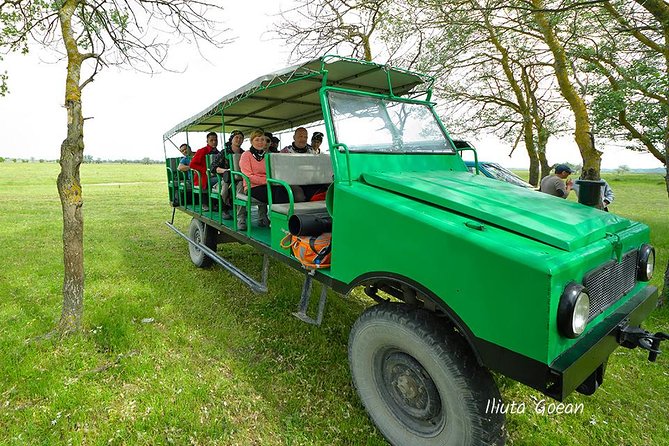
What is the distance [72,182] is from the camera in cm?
387

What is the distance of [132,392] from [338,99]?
3.13 metres

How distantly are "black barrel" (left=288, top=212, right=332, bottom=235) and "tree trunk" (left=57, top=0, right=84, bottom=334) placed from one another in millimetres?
2229

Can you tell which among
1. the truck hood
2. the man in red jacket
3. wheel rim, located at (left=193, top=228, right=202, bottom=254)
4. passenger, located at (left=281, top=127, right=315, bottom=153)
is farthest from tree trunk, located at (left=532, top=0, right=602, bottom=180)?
wheel rim, located at (left=193, top=228, right=202, bottom=254)

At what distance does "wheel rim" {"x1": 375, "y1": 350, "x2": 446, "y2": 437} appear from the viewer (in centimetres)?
255

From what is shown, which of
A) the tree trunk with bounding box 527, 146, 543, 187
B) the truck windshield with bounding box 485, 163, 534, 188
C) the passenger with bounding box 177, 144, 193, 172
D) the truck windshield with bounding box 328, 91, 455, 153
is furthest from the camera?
the tree trunk with bounding box 527, 146, 543, 187

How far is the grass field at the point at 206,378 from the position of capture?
290 cm

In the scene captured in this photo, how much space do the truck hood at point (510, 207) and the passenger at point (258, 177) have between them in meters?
1.90

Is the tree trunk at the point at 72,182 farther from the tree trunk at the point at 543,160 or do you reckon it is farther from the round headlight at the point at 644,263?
the tree trunk at the point at 543,160

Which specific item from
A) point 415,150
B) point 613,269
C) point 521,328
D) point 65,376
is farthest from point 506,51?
point 65,376

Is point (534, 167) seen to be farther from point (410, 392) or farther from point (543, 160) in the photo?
point (410, 392)

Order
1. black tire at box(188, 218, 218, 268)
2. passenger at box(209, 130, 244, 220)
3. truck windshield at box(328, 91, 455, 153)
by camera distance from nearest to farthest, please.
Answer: truck windshield at box(328, 91, 455, 153), passenger at box(209, 130, 244, 220), black tire at box(188, 218, 218, 268)

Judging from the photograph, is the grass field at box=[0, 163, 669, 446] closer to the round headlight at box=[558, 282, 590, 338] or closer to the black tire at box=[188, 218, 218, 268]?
the black tire at box=[188, 218, 218, 268]

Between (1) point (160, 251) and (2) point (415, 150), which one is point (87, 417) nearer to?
(2) point (415, 150)

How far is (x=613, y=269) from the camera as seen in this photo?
248 centimetres
